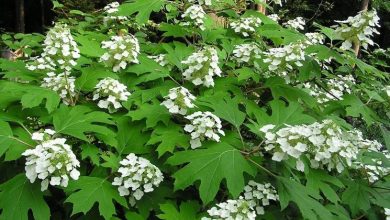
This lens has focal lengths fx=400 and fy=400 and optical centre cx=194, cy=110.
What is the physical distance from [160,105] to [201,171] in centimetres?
55

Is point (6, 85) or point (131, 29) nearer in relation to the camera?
point (6, 85)

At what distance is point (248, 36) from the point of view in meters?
3.44

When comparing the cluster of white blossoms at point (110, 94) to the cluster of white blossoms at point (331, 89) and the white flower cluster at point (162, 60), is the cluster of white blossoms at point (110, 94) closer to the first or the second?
the white flower cluster at point (162, 60)

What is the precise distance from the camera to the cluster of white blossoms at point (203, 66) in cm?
258

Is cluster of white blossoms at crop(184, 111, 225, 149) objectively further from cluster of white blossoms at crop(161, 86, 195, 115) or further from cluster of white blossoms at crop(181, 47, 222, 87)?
cluster of white blossoms at crop(181, 47, 222, 87)

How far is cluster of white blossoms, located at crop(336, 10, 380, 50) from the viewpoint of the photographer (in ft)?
8.59

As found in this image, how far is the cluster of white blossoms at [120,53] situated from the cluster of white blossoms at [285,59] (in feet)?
3.02

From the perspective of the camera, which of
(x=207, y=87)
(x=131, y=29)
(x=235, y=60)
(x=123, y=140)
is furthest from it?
(x=131, y=29)

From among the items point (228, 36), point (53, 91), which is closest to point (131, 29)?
point (228, 36)

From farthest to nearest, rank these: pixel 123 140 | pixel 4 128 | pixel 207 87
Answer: pixel 207 87 < pixel 123 140 < pixel 4 128

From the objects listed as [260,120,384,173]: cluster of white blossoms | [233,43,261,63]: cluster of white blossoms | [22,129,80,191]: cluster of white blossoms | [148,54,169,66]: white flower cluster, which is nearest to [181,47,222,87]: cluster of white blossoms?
[148,54,169,66]: white flower cluster

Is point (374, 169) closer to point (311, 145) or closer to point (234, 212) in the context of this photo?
point (311, 145)

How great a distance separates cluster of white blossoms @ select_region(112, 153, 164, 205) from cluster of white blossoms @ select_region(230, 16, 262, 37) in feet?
5.48

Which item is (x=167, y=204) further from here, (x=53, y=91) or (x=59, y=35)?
(x=59, y=35)
